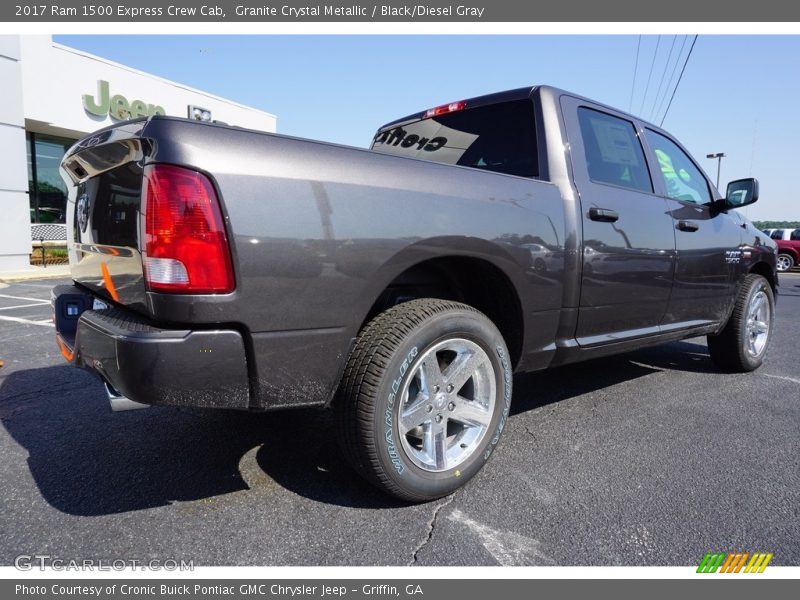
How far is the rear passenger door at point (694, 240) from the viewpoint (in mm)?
3502

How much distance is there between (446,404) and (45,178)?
17106 mm

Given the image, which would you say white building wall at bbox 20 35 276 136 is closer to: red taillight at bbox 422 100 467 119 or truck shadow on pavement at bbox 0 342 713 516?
red taillight at bbox 422 100 467 119

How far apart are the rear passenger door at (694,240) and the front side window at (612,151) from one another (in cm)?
17

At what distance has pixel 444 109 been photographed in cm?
344

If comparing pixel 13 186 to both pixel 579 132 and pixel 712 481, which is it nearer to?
pixel 579 132

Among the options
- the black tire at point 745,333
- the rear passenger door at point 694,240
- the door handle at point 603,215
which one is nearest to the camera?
the door handle at point 603,215

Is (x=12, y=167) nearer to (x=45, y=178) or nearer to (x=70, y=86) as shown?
(x=70, y=86)

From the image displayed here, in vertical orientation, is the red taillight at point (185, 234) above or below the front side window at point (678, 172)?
below

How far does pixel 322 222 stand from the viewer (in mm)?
1840

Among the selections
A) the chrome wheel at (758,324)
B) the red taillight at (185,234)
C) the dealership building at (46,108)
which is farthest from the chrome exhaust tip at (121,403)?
the dealership building at (46,108)

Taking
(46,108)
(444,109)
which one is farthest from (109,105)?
(444,109)

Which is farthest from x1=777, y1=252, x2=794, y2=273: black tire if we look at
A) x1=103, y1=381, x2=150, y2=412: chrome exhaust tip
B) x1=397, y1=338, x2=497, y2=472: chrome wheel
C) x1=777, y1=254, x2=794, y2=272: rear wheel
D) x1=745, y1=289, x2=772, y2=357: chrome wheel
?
x1=103, y1=381, x2=150, y2=412: chrome exhaust tip

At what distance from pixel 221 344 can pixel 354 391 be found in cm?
53

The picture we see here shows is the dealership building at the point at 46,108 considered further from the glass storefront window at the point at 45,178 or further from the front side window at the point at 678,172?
the front side window at the point at 678,172
